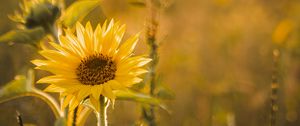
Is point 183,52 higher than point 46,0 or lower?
lower

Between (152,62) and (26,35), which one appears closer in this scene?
(26,35)

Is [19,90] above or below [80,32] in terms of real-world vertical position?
below

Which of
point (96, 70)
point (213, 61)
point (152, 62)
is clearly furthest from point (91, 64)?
point (213, 61)

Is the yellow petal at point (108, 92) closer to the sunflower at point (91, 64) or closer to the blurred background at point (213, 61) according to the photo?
the sunflower at point (91, 64)

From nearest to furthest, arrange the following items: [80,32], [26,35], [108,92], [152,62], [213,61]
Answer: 1. [108,92]
2. [80,32]
3. [26,35]
4. [152,62]
5. [213,61]

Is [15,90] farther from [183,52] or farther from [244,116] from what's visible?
[183,52]

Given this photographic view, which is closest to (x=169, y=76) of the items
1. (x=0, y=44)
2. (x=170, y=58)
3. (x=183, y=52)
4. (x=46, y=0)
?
(x=170, y=58)

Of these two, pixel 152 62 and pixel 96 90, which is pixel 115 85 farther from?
pixel 152 62

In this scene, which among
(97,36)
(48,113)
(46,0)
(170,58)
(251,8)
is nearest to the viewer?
(97,36)
